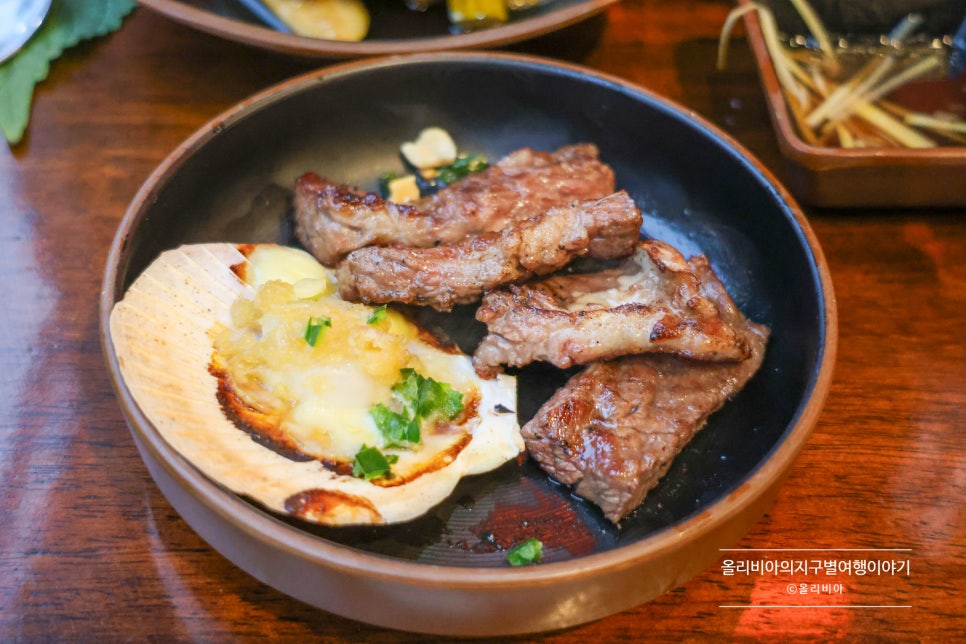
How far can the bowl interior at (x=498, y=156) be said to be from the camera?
215 centimetres

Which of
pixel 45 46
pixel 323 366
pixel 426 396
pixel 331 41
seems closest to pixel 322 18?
pixel 331 41

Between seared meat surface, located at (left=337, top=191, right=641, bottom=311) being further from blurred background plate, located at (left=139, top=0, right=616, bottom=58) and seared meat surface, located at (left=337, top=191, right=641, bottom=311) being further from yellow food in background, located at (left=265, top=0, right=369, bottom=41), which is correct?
yellow food in background, located at (left=265, top=0, right=369, bottom=41)

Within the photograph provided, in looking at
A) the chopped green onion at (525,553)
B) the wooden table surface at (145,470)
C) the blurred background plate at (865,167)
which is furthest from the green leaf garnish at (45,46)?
the blurred background plate at (865,167)

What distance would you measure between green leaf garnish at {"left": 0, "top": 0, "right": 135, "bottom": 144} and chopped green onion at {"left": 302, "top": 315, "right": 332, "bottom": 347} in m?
2.02

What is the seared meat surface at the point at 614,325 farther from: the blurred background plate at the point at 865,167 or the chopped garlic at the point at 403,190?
the blurred background plate at the point at 865,167

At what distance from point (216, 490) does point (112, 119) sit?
7.86ft

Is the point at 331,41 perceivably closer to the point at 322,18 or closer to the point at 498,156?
the point at 322,18

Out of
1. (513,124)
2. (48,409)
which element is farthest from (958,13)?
(48,409)

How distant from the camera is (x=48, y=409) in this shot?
249 cm

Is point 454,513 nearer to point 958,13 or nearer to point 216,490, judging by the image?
point 216,490

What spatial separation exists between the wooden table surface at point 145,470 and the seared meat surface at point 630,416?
1.18 ft

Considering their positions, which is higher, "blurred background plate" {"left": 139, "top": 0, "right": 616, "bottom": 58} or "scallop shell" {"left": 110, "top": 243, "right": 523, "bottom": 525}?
"blurred background plate" {"left": 139, "top": 0, "right": 616, "bottom": 58}

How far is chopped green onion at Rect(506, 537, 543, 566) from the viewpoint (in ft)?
6.59

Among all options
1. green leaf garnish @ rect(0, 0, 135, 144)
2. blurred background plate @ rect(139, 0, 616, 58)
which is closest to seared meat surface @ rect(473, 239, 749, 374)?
blurred background plate @ rect(139, 0, 616, 58)
